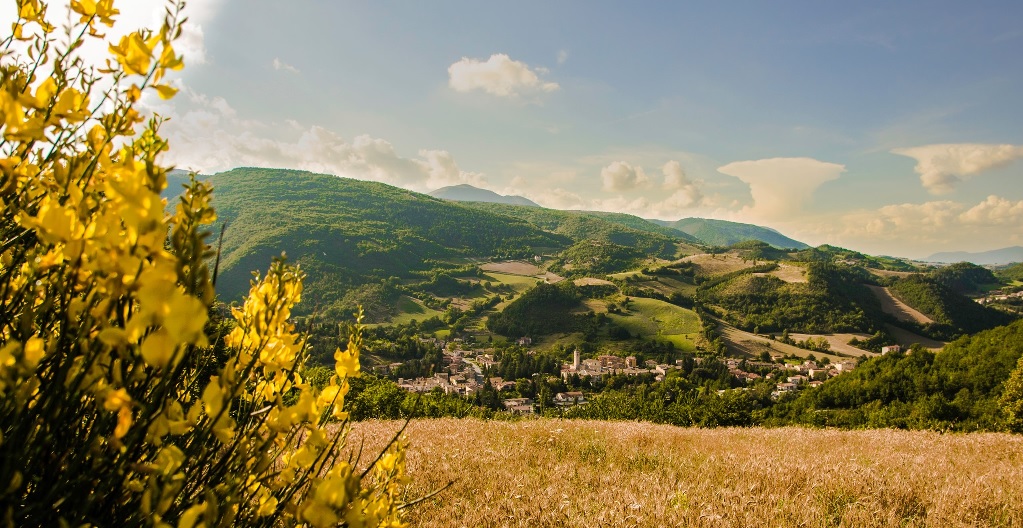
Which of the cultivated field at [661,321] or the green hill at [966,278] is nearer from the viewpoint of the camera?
the cultivated field at [661,321]

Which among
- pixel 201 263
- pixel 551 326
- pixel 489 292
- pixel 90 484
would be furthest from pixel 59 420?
pixel 489 292

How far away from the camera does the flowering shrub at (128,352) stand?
85cm

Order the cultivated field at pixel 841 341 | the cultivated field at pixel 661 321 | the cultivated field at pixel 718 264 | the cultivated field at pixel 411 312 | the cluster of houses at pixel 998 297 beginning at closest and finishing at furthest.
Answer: the cultivated field at pixel 841 341 → the cultivated field at pixel 661 321 → the cultivated field at pixel 411 312 → the cluster of houses at pixel 998 297 → the cultivated field at pixel 718 264

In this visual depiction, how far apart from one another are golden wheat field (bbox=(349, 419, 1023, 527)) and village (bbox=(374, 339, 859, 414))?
152 ft

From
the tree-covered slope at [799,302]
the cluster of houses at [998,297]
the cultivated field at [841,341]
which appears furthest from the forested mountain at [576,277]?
the cluster of houses at [998,297]

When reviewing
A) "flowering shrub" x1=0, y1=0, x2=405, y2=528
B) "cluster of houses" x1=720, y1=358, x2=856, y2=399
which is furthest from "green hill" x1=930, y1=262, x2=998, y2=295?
"flowering shrub" x1=0, y1=0, x2=405, y2=528

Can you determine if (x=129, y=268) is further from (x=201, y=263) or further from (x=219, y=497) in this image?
(x=219, y=497)

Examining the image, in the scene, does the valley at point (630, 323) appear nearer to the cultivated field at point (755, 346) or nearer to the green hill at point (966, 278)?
the cultivated field at point (755, 346)

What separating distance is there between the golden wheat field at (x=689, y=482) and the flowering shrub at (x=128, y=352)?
2.14 metres

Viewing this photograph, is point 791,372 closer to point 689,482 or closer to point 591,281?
point 591,281

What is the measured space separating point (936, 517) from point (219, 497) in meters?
5.46

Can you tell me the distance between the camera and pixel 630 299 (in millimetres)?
119500

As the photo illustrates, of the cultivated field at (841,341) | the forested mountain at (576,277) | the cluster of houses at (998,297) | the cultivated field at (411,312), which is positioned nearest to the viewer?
the cultivated field at (841,341)

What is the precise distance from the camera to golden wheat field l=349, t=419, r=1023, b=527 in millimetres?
3734
